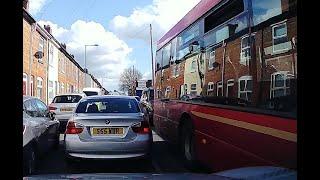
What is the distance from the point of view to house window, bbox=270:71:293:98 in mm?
4898

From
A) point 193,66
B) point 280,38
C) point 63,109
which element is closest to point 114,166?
point 193,66

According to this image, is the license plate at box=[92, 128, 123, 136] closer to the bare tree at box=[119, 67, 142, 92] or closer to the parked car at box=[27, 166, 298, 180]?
the parked car at box=[27, 166, 298, 180]

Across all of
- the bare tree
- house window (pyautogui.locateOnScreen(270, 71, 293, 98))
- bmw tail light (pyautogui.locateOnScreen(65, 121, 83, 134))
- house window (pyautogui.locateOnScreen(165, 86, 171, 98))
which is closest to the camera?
house window (pyautogui.locateOnScreen(270, 71, 293, 98))

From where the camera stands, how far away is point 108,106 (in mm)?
9500

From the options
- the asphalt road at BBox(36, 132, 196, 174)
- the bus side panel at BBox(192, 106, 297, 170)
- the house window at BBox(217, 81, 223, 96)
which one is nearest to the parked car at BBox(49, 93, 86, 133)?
the asphalt road at BBox(36, 132, 196, 174)

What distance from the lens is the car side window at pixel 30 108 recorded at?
27.8ft

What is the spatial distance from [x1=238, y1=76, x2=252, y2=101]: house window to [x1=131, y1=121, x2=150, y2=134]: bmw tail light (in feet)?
9.16

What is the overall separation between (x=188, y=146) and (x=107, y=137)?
172 centimetres

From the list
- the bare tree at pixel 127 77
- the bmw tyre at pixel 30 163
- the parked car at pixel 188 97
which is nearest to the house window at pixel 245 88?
the parked car at pixel 188 97
